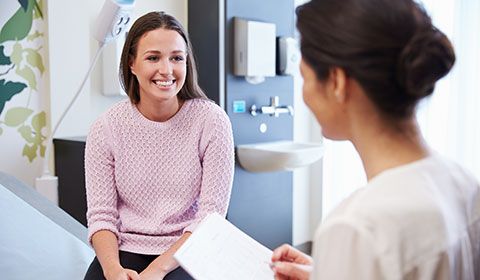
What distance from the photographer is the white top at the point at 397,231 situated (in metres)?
0.60

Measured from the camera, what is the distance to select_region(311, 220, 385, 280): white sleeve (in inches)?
23.7

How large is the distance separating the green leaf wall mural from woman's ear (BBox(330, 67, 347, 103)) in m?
1.74

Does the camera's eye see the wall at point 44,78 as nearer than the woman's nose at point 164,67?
No

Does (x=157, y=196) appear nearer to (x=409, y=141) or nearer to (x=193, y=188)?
(x=193, y=188)

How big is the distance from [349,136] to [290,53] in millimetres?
2173

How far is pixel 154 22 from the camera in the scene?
142cm

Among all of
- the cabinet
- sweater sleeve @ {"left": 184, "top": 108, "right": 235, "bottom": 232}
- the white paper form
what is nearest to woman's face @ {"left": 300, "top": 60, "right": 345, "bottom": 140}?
the white paper form

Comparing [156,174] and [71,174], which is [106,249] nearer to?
[156,174]

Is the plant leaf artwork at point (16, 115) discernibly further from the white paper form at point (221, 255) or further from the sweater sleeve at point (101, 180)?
the white paper form at point (221, 255)

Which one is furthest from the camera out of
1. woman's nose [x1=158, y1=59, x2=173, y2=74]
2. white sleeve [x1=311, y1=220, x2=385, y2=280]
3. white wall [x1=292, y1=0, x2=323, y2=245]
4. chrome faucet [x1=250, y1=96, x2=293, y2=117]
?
white wall [x1=292, y1=0, x2=323, y2=245]

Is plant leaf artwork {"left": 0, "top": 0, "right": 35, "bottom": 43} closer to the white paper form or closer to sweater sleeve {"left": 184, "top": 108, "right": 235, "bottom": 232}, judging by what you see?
sweater sleeve {"left": 184, "top": 108, "right": 235, "bottom": 232}

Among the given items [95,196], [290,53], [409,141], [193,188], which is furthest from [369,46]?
[290,53]

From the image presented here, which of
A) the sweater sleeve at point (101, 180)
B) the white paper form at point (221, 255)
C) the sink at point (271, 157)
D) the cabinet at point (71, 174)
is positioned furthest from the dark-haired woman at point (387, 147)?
the sink at point (271, 157)

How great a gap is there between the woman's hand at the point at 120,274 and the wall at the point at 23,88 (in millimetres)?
1025
